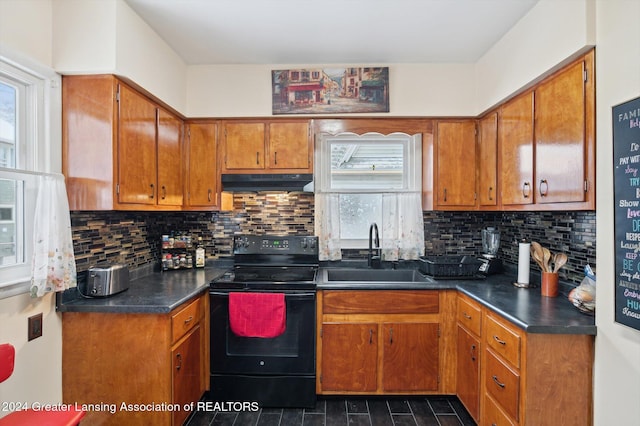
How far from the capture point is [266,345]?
91.2 inches

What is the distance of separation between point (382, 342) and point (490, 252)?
4.02ft

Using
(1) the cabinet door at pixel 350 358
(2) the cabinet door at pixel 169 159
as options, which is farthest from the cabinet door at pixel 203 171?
(1) the cabinet door at pixel 350 358

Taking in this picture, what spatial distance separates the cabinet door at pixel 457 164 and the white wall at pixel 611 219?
45.8 inches

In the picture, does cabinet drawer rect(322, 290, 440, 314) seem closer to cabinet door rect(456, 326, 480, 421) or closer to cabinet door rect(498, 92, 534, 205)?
cabinet door rect(456, 326, 480, 421)

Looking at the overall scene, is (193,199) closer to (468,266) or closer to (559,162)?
(468,266)

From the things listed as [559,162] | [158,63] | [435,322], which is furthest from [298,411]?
[158,63]

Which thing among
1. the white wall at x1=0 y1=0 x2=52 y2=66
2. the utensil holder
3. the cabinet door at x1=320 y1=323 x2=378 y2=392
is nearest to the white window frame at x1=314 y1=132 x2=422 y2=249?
the cabinet door at x1=320 y1=323 x2=378 y2=392

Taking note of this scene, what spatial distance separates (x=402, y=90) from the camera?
2.67 metres

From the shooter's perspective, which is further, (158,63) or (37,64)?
(158,63)

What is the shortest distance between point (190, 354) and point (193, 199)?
1217 mm

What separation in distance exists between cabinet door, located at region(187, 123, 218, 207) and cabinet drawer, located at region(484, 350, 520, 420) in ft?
7.39

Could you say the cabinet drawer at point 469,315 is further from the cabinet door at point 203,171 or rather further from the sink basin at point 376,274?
the cabinet door at point 203,171

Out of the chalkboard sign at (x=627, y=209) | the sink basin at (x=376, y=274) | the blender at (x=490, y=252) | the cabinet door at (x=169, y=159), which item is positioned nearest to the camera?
the chalkboard sign at (x=627, y=209)

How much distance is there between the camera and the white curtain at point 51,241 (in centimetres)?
164
